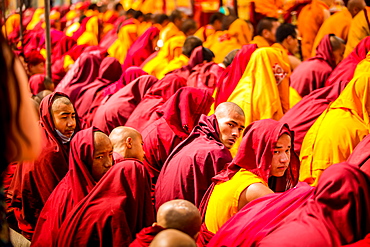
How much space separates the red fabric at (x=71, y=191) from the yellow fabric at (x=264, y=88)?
186 centimetres

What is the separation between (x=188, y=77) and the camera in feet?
22.8

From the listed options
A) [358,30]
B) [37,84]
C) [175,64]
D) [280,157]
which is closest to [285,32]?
[358,30]

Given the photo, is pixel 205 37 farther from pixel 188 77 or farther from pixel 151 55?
pixel 188 77

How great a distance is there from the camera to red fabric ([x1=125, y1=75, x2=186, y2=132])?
227 inches

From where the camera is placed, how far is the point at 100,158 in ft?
13.0

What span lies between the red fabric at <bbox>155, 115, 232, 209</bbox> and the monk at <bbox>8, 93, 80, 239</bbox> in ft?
2.48

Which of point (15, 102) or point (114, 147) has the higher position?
point (15, 102)

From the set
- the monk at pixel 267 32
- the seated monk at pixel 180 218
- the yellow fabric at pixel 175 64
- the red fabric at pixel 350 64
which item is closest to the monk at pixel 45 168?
the seated monk at pixel 180 218

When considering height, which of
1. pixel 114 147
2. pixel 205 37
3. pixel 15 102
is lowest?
pixel 205 37

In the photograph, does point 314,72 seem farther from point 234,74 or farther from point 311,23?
point 311,23

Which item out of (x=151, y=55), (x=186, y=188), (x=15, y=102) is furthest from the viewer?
(x=151, y=55)

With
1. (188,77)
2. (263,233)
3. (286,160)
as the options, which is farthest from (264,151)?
(188,77)

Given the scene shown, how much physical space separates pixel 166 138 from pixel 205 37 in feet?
17.1

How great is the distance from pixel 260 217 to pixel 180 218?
1.51 ft
